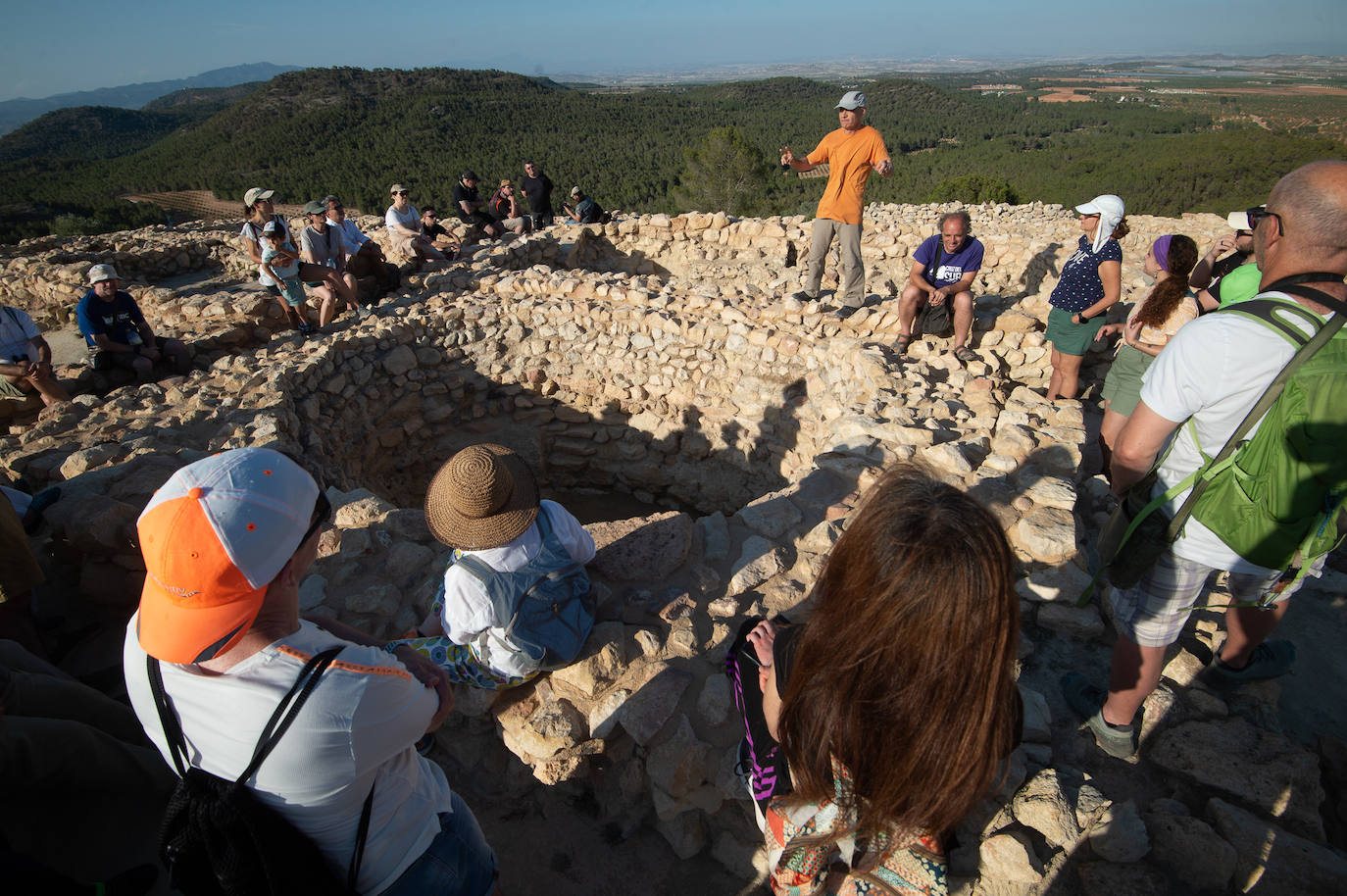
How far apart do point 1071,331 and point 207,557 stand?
5.29 metres

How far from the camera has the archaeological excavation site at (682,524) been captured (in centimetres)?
214

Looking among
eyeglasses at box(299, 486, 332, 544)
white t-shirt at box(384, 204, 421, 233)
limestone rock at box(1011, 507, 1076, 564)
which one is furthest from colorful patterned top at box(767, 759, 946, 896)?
white t-shirt at box(384, 204, 421, 233)

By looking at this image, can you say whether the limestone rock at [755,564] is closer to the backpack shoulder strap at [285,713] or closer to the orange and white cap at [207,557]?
the backpack shoulder strap at [285,713]

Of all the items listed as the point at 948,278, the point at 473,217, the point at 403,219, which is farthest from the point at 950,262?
the point at 473,217

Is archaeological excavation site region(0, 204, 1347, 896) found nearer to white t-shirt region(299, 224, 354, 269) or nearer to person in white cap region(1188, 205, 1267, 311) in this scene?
white t-shirt region(299, 224, 354, 269)

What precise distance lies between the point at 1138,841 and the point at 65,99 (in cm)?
22450

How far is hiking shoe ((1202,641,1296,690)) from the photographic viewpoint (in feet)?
7.96

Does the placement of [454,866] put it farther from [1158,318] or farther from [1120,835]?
[1158,318]

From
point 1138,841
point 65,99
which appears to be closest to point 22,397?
point 1138,841

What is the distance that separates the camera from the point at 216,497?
132 cm

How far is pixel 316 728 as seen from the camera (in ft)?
4.34

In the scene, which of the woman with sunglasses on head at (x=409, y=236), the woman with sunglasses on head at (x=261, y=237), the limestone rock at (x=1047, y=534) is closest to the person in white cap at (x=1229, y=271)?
the limestone rock at (x=1047, y=534)

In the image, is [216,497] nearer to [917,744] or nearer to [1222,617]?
[917,744]

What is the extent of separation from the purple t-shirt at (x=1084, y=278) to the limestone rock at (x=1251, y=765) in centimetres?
313
